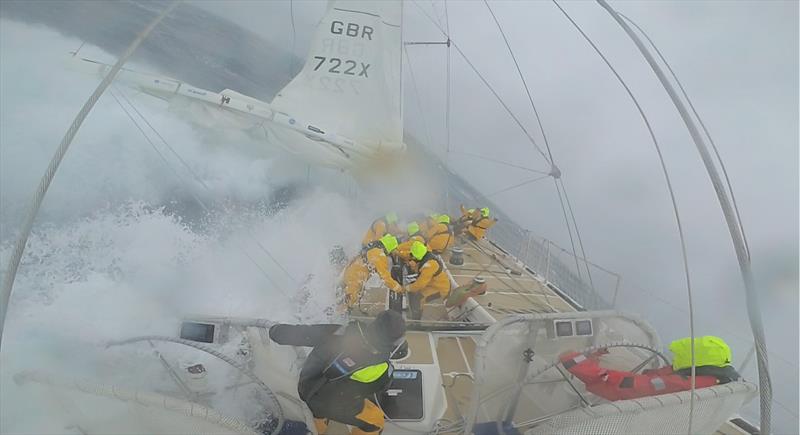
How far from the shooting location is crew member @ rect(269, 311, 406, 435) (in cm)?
215

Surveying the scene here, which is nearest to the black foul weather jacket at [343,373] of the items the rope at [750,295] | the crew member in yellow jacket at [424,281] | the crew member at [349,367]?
the crew member at [349,367]

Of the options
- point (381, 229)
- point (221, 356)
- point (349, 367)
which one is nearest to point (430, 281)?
point (381, 229)

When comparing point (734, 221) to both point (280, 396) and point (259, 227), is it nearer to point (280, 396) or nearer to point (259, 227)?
point (280, 396)

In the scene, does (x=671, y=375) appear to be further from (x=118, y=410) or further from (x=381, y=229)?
(x=381, y=229)

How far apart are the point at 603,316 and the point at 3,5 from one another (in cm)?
1759

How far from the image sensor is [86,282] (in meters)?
5.05

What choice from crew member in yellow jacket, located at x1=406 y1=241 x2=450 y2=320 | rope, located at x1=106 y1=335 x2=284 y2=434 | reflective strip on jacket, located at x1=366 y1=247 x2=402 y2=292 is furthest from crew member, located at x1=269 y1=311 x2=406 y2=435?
crew member in yellow jacket, located at x1=406 y1=241 x2=450 y2=320

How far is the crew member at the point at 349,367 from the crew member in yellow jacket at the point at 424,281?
231 centimetres

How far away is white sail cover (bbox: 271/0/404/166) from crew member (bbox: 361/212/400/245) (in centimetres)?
210

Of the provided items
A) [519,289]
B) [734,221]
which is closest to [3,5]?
[519,289]

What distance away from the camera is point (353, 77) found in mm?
8008

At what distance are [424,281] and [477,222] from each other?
400cm

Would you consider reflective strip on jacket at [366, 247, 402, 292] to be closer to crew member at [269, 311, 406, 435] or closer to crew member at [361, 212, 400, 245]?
crew member at [361, 212, 400, 245]

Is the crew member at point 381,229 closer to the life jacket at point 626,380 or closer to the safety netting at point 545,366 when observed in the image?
the safety netting at point 545,366
